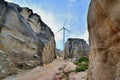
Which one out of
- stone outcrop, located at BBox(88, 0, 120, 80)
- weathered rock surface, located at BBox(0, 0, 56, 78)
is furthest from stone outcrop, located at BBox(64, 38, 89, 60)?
stone outcrop, located at BBox(88, 0, 120, 80)

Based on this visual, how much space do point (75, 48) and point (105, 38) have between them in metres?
42.5

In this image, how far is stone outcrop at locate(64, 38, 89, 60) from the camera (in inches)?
1939

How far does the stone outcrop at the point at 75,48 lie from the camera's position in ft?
162

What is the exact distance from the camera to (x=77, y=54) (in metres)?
49.0

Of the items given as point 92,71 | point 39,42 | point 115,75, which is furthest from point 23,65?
point 115,75

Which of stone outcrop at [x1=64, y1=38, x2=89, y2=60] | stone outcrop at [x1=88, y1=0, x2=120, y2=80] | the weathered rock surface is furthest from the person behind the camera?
stone outcrop at [x1=64, y1=38, x2=89, y2=60]

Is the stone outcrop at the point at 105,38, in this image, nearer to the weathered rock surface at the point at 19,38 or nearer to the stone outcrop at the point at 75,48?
the weathered rock surface at the point at 19,38

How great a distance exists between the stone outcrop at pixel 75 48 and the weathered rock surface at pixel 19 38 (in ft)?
61.4

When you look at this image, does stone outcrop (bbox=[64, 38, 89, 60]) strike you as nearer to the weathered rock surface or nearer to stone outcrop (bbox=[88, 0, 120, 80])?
the weathered rock surface

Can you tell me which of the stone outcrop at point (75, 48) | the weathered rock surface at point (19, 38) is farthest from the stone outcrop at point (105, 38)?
the stone outcrop at point (75, 48)

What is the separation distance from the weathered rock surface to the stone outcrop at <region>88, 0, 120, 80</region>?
52.1ft

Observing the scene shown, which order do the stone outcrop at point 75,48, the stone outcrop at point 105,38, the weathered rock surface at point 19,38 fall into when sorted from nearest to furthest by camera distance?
the stone outcrop at point 105,38, the weathered rock surface at point 19,38, the stone outcrop at point 75,48

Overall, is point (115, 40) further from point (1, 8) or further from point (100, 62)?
point (1, 8)

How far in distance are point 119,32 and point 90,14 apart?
238 cm
